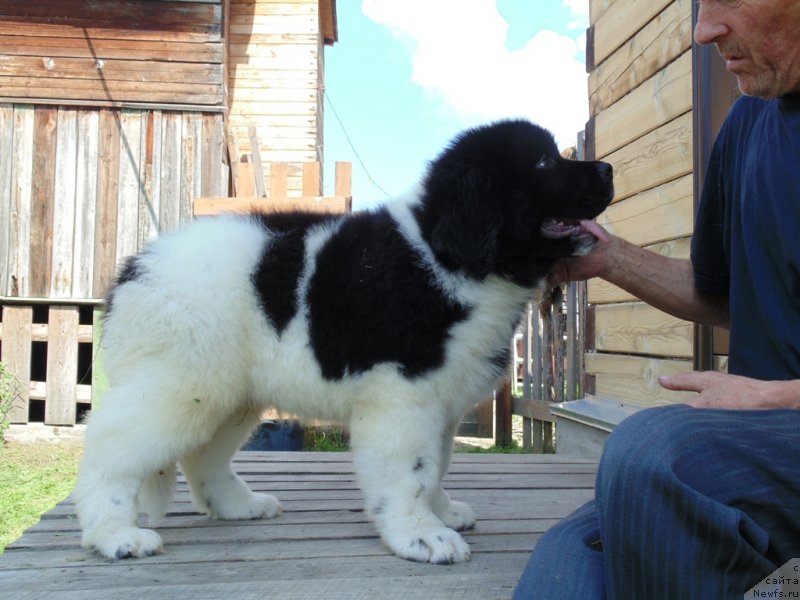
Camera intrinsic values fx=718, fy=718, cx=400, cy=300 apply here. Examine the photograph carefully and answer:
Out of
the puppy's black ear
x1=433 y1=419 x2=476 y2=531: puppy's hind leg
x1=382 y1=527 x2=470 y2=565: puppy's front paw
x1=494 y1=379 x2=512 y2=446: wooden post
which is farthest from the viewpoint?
x1=494 y1=379 x2=512 y2=446: wooden post

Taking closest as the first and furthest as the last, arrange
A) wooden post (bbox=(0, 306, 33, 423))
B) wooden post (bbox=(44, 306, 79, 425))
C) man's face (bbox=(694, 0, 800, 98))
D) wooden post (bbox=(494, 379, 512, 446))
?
man's face (bbox=(694, 0, 800, 98)) < wooden post (bbox=(494, 379, 512, 446)) < wooden post (bbox=(0, 306, 33, 423)) < wooden post (bbox=(44, 306, 79, 425))

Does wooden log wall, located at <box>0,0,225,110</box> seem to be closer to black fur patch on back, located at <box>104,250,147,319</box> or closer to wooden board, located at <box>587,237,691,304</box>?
wooden board, located at <box>587,237,691,304</box>

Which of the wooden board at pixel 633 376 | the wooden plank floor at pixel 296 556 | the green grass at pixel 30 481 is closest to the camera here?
the wooden plank floor at pixel 296 556

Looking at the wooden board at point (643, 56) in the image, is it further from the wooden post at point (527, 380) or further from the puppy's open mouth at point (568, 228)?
the wooden post at point (527, 380)

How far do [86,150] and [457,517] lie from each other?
7.37 metres

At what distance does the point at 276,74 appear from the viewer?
10812 mm

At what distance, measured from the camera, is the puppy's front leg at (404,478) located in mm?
2402

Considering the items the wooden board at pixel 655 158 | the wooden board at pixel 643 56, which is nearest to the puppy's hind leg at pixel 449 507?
the wooden board at pixel 655 158

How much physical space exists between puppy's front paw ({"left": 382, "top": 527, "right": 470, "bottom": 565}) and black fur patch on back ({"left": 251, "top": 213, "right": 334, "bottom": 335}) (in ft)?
2.76

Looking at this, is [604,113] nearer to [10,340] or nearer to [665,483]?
[665,483]

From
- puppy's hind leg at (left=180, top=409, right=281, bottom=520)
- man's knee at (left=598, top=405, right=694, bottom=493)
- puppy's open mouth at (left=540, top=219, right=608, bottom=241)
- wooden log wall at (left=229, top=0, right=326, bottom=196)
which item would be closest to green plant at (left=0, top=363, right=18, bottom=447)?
wooden log wall at (left=229, top=0, right=326, bottom=196)

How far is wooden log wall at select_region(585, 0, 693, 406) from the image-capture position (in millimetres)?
4109

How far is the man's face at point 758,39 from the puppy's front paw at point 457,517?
71.1 inches

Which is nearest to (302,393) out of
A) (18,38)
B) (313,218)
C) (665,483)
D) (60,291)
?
(313,218)
